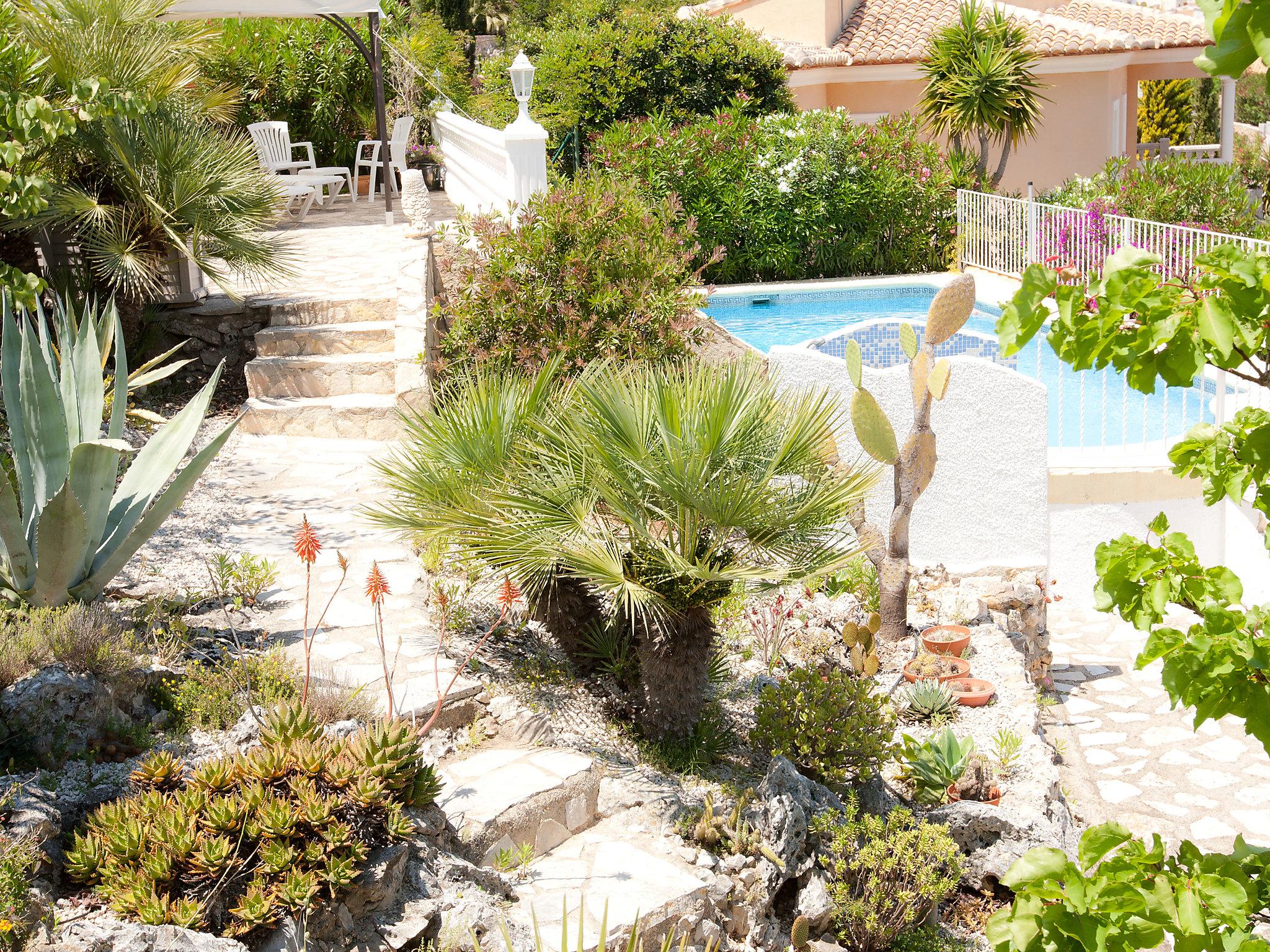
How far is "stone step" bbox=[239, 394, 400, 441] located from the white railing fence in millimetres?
1935

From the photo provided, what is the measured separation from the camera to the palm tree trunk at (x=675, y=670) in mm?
5195

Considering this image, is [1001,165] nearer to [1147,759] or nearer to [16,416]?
[1147,759]

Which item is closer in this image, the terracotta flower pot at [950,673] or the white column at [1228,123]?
the terracotta flower pot at [950,673]

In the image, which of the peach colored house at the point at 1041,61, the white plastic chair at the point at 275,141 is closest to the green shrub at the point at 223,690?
the white plastic chair at the point at 275,141

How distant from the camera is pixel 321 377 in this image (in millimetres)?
9562

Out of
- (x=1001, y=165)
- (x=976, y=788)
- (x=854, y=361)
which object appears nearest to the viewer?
(x=976, y=788)

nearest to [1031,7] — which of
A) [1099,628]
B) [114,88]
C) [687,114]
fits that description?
[687,114]

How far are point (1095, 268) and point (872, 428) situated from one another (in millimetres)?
8316

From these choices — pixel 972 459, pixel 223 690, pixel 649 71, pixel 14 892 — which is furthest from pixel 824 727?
pixel 649 71

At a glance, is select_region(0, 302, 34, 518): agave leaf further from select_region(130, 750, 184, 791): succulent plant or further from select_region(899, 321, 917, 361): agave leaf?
select_region(899, 321, 917, 361): agave leaf

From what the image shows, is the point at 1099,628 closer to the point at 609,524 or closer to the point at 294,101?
the point at 609,524

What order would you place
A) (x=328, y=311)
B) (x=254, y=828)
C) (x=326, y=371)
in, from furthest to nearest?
(x=328, y=311) → (x=326, y=371) → (x=254, y=828)

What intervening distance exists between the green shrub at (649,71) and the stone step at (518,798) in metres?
14.7

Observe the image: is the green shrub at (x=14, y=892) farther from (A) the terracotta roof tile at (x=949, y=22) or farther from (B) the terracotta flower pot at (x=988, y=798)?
(A) the terracotta roof tile at (x=949, y=22)
